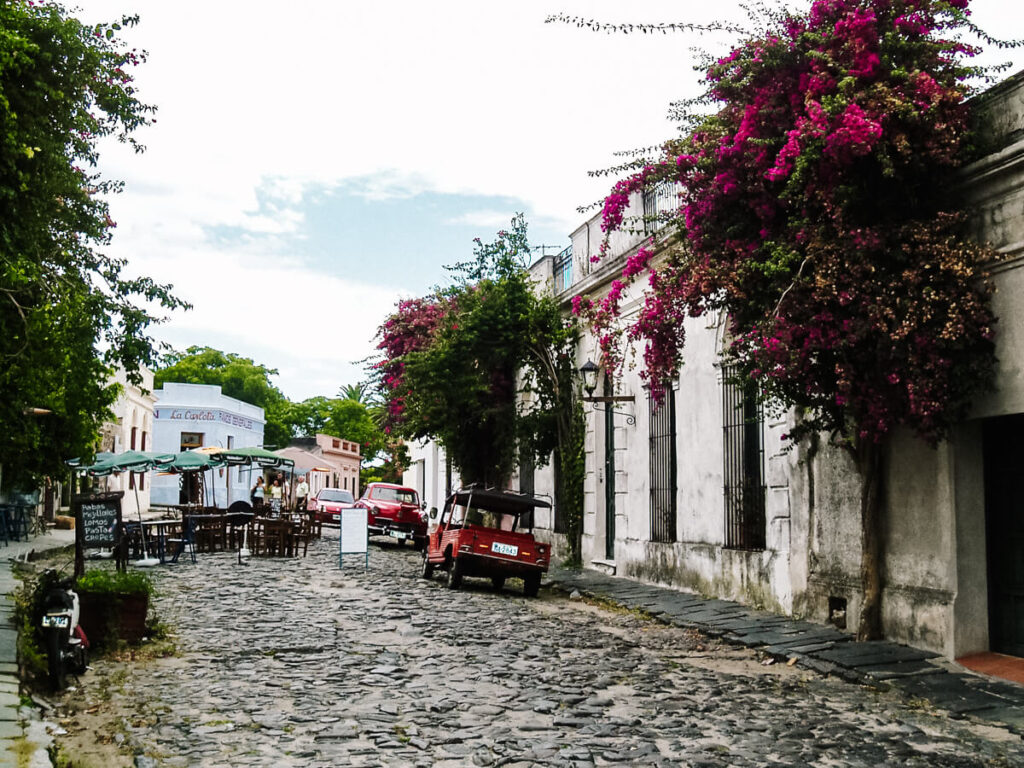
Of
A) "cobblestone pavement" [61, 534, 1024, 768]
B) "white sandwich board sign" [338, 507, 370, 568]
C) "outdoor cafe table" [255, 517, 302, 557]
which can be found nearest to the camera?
"cobblestone pavement" [61, 534, 1024, 768]

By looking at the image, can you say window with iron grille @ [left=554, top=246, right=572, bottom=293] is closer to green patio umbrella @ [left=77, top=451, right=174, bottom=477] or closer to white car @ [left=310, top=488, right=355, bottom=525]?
green patio umbrella @ [left=77, top=451, right=174, bottom=477]

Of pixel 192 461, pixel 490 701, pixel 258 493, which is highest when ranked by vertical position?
pixel 192 461

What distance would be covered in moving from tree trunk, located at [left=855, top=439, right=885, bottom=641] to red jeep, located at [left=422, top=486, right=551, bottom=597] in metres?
6.12

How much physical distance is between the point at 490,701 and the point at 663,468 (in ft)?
32.0

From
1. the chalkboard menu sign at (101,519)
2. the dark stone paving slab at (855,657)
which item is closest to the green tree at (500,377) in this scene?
the dark stone paving slab at (855,657)

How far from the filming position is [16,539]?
22.7 meters

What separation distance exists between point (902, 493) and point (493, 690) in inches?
188

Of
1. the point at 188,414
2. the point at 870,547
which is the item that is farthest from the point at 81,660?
the point at 188,414

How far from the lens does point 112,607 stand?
957 centimetres

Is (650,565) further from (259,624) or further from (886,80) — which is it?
(886,80)

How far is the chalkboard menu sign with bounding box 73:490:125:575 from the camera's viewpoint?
1270 cm

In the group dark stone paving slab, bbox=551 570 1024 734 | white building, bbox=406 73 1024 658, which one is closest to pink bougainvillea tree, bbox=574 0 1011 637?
white building, bbox=406 73 1024 658

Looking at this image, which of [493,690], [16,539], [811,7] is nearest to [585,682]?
[493,690]

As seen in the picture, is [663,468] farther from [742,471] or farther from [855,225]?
[855,225]
